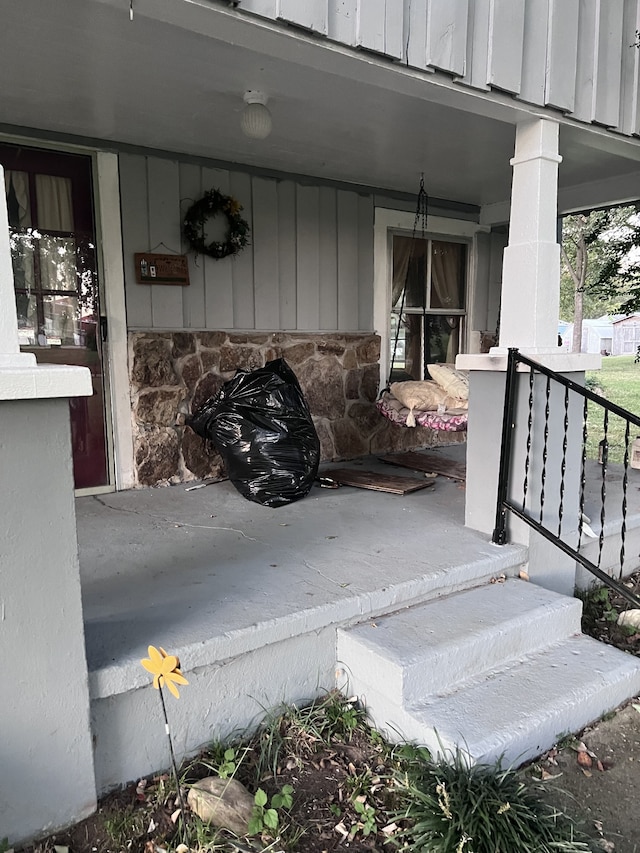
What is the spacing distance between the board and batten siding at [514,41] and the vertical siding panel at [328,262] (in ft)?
6.28

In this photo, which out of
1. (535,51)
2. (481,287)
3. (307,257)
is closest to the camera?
(535,51)

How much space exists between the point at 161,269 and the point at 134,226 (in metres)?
0.27

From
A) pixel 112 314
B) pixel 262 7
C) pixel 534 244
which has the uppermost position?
pixel 262 7

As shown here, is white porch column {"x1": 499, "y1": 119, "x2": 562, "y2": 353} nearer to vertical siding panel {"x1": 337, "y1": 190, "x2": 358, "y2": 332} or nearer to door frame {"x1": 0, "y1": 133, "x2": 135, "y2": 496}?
vertical siding panel {"x1": 337, "y1": 190, "x2": 358, "y2": 332}

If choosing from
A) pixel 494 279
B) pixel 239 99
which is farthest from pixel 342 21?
pixel 494 279

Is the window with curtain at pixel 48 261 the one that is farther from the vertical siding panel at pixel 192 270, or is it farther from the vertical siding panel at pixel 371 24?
the vertical siding panel at pixel 371 24

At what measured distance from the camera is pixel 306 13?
1856mm

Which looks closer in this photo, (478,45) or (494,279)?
(478,45)

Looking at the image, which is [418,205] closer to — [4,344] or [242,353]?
[242,353]

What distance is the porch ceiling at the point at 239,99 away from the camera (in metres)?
2.02

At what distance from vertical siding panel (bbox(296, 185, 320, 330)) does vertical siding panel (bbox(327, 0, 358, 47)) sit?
85.6 inches

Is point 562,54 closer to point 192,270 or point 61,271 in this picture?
point 192,270

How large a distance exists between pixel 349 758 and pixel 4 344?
153 centimetres

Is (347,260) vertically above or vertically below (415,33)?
below
